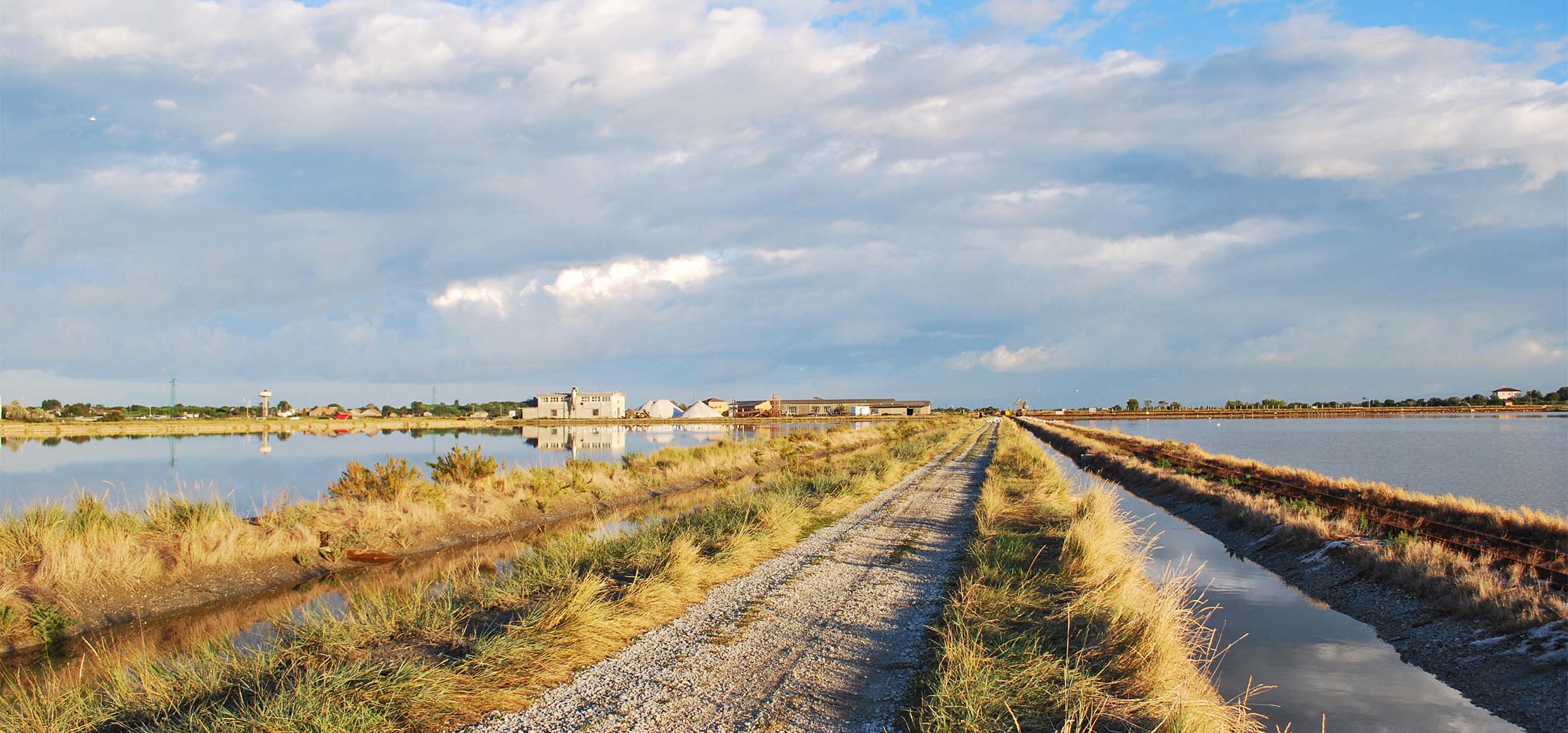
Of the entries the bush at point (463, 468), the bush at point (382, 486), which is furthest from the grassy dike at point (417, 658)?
the bush at point (463, 468)

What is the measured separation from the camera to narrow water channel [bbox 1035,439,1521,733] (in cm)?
642

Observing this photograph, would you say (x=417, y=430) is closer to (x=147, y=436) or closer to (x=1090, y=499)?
(x=147, y=436)

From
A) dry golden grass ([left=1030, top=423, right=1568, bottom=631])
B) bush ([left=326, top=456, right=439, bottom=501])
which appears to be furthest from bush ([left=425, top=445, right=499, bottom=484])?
dry golden grass ([left=1030, top=423, right=1568, bottom=631])

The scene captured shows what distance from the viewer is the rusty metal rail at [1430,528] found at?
32.0ft

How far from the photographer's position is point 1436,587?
9.38 m

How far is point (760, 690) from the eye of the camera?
5398mm

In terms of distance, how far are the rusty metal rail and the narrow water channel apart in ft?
7.51

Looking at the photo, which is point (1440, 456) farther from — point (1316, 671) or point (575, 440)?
point (575, 440)

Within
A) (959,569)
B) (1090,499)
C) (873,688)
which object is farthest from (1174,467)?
(873,688)

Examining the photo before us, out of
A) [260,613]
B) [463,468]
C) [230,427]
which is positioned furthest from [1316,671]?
[230,427]

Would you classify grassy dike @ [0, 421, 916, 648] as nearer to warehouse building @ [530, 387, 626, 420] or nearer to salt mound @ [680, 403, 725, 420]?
warehouse building @ [530, 387, 626, 420]

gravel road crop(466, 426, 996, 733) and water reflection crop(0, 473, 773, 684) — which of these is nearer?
gravel road crop(466, 426, 996, 733)

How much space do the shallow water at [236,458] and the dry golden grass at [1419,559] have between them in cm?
1685

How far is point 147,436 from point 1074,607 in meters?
62.8
